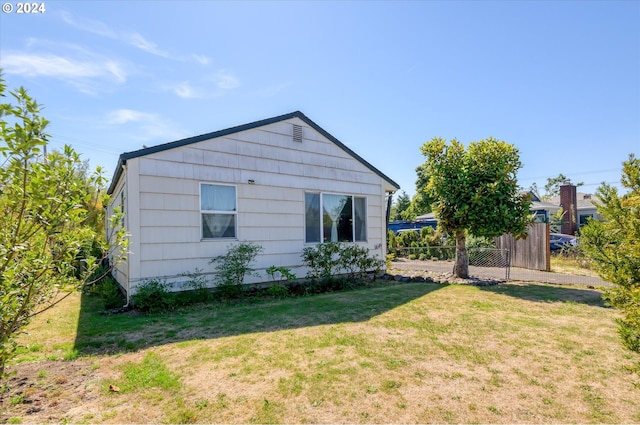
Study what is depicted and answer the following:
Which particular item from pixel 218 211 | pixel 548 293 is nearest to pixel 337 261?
pixel 218 211

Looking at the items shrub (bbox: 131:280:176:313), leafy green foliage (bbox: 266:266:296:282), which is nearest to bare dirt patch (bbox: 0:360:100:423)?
shrub (bbox: 131:280:176:313)

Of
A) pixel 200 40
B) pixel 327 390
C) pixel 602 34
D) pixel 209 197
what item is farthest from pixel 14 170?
pixel 602 34

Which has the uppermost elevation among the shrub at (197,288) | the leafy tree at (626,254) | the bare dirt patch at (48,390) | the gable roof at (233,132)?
the gable roof at (233,132)

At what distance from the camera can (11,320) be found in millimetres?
2420

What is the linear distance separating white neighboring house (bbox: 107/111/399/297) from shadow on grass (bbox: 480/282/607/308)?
3844mm

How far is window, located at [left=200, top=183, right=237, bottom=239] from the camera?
765 centimetres

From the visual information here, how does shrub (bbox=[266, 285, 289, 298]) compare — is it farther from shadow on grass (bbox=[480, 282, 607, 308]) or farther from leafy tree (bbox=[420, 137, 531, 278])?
leafy tree (bbox=[420, 137, 531, 278])

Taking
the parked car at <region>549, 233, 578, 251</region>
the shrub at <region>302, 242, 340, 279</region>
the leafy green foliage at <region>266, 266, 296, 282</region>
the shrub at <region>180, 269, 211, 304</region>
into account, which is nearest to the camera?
the shrub at <region>180, 269, 211, 304</region>

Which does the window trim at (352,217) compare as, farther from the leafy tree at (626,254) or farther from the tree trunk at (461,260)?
the leafy tree at (626,254)

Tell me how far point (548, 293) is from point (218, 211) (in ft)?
27.5

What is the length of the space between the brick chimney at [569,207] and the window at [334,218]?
23.8m

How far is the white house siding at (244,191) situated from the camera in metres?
6.89

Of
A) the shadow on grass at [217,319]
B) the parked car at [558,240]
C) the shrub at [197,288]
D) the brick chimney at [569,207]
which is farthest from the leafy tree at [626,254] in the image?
the brick chimney at [569,207]

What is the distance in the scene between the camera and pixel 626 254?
355cm
